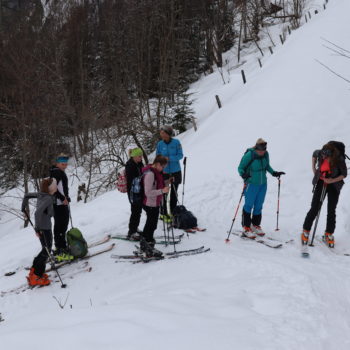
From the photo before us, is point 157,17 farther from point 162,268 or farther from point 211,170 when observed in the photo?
point 162,268

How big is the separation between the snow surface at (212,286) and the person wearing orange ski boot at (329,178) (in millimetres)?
448

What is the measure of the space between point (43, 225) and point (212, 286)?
2.97m

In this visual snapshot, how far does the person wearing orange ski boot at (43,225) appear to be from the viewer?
5625mm

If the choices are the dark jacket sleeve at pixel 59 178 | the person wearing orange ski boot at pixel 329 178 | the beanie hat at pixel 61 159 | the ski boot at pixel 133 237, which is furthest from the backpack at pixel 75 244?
the person wearing orange ski boot at pixel 329 178

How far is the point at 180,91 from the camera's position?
23.4 metres

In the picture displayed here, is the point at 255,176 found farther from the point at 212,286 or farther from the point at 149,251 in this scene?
the point at 212,286

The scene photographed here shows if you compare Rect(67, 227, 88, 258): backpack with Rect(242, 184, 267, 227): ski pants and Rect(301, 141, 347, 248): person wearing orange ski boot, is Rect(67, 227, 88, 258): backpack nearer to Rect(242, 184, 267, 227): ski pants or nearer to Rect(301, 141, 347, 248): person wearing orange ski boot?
Rect(242, 184, 267, 227): ski pants

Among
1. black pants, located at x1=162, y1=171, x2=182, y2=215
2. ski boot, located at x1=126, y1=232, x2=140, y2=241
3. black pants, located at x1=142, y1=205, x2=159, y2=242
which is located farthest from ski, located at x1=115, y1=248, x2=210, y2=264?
black pants, located at x1=162, y1=171, x2=182, y2=215

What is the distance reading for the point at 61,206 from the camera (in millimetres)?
6383

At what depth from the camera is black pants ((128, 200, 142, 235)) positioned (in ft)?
22.1

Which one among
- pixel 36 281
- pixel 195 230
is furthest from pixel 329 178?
pixel 36 281

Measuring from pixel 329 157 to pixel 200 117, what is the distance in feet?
62.7

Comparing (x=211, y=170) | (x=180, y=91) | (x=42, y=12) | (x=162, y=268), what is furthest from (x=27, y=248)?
(x=42, y=12)

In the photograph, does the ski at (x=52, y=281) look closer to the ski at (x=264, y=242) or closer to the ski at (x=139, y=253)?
the ski at (x=139, y=253)
